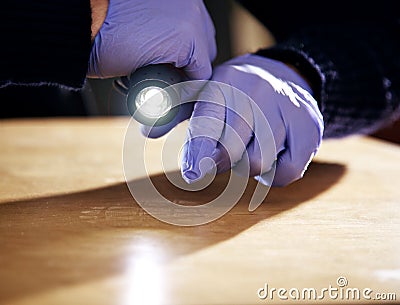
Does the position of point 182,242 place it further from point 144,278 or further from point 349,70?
point 349,70

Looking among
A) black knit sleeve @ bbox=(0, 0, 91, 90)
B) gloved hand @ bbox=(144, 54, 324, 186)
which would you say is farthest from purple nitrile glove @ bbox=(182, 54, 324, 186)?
black knit sleeve @ bbox=(0, 0, 91, 90)

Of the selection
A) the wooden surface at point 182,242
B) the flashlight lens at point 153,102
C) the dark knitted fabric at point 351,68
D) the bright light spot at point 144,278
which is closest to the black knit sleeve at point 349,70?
the dark knitted fabric at point 351,68

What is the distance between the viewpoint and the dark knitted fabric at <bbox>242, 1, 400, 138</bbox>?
0.72 metres

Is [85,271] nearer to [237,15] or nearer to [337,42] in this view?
[337,42]

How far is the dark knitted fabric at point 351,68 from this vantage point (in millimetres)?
718

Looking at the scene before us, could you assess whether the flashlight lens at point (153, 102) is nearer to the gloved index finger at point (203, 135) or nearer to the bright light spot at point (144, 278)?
the gloved index finger at point (203, 135)

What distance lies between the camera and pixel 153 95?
535 millimetres

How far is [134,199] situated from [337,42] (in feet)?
1.50

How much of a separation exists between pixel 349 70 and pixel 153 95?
1.26ft

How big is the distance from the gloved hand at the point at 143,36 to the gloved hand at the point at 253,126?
0.20 feet

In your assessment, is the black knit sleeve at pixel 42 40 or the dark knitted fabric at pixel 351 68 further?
the dark knitted fabric at pixel 351 68

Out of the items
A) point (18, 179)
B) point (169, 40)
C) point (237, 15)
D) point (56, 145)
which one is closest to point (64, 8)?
point (169, 40)

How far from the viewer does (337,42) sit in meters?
0.83

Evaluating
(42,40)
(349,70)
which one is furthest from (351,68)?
(42,40)
